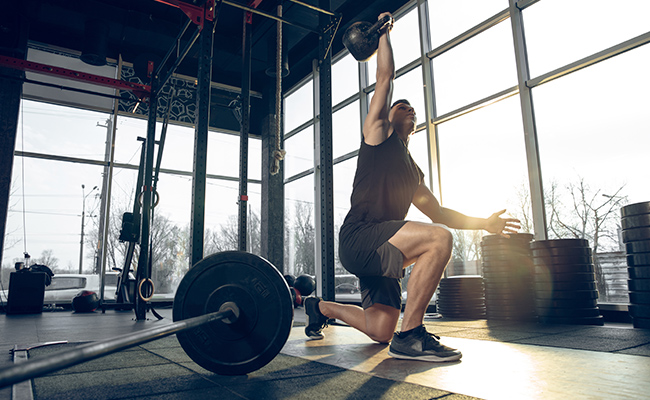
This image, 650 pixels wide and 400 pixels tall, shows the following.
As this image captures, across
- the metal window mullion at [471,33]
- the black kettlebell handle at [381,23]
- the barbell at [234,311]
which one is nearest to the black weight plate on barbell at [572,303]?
the black kettlebell handle at [381,23]

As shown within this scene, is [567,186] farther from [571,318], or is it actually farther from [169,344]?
[169,344]

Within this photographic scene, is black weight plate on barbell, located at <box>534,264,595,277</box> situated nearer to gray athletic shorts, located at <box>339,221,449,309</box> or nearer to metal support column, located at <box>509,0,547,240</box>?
metal support column, located at <box>509,0,547,240</box>

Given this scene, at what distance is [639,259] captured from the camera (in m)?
2.73

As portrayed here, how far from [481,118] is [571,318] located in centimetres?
230

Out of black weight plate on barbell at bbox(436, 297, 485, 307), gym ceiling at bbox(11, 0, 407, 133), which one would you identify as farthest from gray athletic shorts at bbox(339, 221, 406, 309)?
gym ceiling at bbox(11, 0, 407, 133)

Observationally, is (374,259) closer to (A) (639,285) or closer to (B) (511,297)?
(A) (639,285)

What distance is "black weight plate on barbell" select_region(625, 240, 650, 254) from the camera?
2693 mm

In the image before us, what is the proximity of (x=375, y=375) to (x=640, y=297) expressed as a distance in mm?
2322

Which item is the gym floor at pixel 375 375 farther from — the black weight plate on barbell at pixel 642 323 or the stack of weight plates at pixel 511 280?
the stack of weight plates at pixel 511 280

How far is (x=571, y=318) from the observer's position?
3.06 m

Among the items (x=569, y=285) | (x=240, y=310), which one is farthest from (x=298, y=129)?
(x=240, y=310)

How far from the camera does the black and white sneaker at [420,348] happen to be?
1.55m

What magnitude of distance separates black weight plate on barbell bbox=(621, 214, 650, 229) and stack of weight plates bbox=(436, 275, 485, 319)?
1.40 m

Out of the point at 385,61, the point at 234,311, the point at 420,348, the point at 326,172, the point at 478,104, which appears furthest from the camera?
the point at 478,104
